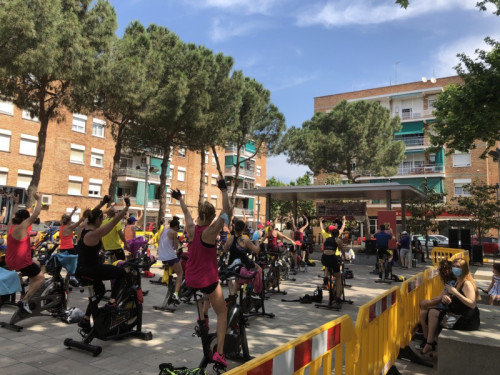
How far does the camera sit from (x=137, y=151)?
24516 millimetres

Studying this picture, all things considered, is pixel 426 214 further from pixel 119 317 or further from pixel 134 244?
pixel 119 317

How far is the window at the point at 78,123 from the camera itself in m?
33.1

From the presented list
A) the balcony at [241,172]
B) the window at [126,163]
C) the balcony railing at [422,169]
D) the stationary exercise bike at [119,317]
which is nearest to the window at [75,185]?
the window at [126,163]

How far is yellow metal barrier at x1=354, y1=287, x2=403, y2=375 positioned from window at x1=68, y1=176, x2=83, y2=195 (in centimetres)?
3301

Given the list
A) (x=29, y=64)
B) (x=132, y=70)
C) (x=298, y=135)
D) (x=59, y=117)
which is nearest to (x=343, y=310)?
(x=29, y=64)

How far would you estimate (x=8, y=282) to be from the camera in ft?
17.6

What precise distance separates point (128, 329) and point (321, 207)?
18.6m

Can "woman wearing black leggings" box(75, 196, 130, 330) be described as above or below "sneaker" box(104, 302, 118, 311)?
above

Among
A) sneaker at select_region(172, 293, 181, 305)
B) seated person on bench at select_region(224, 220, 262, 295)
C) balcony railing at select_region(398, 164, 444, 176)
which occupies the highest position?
balcony railing at select_region(398, 164, 444, 176)

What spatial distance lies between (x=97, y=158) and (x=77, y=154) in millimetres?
2011

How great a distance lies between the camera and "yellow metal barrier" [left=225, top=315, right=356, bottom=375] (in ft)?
6.19

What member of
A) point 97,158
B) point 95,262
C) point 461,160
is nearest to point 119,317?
point 95,262

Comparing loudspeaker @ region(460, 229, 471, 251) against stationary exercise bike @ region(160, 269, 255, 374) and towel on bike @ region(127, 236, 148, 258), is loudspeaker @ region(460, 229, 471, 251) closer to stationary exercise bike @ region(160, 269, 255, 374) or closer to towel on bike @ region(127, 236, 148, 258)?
towel on bike @ region(127, 236, 148, 258)

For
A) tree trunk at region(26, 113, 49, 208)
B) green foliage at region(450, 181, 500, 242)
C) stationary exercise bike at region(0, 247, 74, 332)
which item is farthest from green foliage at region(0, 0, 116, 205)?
green foliage at region(450, 181, 500, 242)
